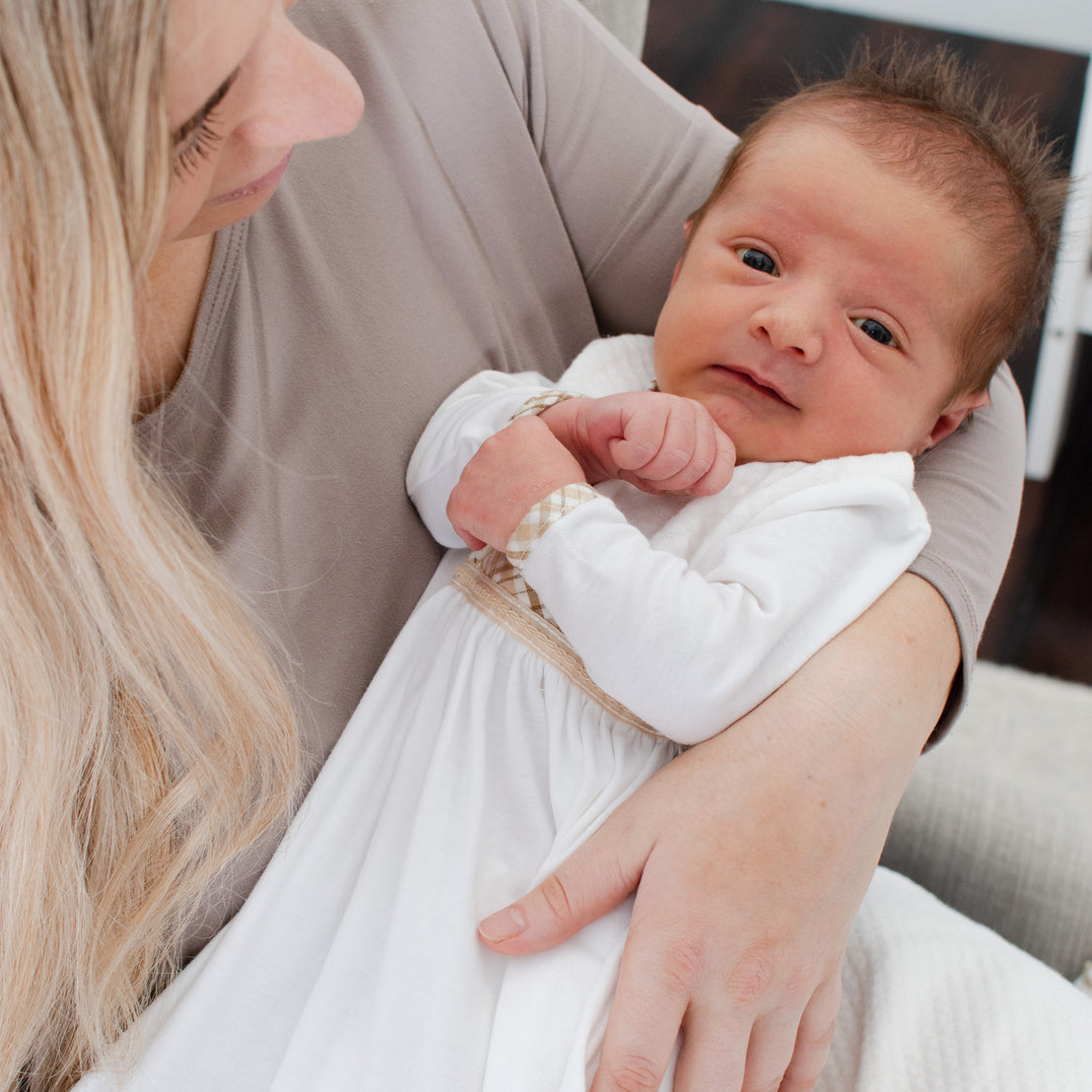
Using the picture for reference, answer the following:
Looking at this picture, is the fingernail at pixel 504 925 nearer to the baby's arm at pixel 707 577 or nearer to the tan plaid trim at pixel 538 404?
the baby's arm at pixel 707 577

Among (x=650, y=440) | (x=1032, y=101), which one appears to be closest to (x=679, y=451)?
(x=650, y=440)

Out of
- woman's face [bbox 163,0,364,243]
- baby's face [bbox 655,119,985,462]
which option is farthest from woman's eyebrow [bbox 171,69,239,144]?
baby's face [bbox 655,119,985,462]

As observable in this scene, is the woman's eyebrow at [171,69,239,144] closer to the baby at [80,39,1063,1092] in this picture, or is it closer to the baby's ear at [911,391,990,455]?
the baby at [80,39,1063,1092]

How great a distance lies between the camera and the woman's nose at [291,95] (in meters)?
0.59

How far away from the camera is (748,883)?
678 millimetres

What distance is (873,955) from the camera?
2.84ft

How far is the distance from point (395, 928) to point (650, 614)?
0.28 meters

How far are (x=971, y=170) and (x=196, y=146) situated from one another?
64 centimetres

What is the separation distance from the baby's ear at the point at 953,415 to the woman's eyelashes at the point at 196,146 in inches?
26.0

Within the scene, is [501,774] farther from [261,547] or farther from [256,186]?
[256,186]

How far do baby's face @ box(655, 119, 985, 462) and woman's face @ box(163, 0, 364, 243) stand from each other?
1.17ft

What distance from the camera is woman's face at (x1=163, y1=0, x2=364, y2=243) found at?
534 mm

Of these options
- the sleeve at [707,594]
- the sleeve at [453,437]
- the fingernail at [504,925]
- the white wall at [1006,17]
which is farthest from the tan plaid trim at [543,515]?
the white wall at [1006,17]

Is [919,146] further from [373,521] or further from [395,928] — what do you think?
[395,928]
